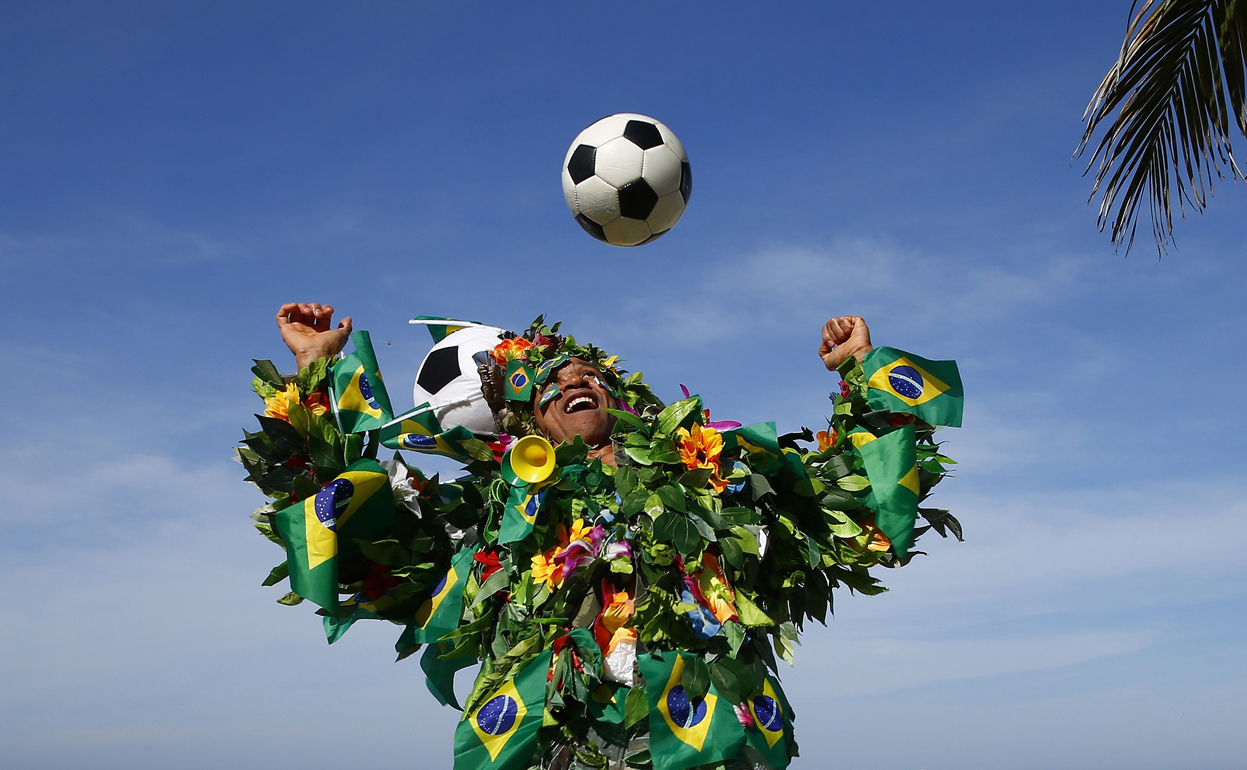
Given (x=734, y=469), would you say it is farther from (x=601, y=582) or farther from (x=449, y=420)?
(x=449, y=420)

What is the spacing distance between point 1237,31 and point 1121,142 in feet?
3.03

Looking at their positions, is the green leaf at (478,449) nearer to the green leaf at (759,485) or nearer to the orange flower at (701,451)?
the orange flower at (701,451)

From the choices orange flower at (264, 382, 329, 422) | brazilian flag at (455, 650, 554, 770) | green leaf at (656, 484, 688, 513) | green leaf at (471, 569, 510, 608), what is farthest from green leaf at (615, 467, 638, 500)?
orange flower at (264, 382, 329, 422)

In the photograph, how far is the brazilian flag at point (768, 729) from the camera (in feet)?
16.3

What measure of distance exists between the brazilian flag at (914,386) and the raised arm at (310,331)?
287 cm

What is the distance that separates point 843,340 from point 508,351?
188cm

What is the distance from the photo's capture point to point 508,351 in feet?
19.5

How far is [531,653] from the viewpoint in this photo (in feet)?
16.9

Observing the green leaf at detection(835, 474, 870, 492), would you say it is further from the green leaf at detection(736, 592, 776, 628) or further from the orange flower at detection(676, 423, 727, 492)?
the green leaf at detection(736, 592, 776, 628)

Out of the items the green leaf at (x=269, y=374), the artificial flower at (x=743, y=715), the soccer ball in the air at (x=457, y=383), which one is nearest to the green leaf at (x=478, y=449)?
the soccer ball in the air at (x=457, y=383)

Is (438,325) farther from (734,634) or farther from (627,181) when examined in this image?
(734,634)

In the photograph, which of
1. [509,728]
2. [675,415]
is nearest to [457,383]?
[675,415]

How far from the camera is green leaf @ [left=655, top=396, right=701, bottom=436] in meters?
5.44

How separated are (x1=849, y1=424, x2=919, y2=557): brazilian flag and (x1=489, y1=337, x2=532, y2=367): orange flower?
1904 mm
